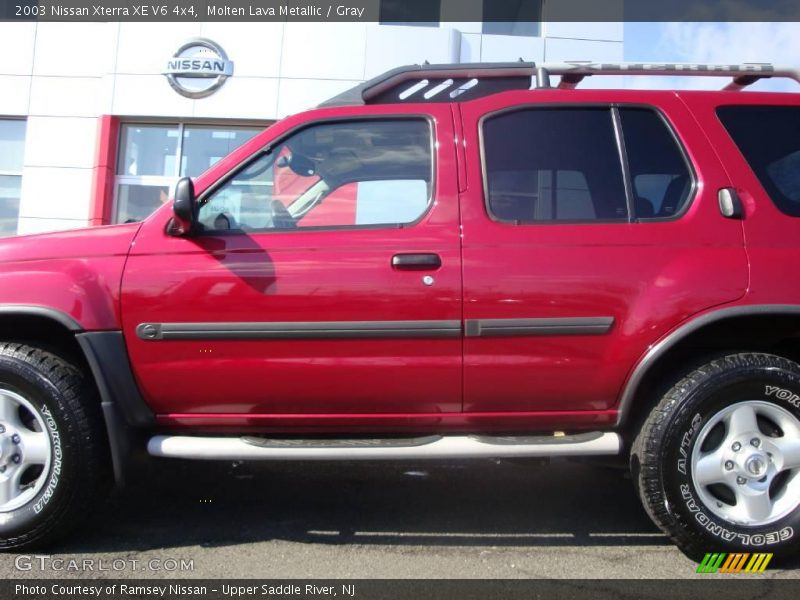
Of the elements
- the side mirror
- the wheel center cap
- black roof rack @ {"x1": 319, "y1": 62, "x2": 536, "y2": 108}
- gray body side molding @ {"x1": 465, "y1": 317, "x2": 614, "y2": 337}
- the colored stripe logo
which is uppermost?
black roof rack @ {"x1": 319, "y1": 62, "x2": 536, "y2": 108}

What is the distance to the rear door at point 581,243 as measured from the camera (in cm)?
263

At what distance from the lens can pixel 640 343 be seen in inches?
104

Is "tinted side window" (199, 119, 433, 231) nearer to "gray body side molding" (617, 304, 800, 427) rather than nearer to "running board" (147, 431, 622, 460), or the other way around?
"running board" (147, 431, 622, 460)

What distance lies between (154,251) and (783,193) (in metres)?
2.84

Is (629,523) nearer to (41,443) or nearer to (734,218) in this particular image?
(734,218)

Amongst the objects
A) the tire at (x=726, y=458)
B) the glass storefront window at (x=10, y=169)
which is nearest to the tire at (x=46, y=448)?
Answer: the tire at (x=726, y=458)

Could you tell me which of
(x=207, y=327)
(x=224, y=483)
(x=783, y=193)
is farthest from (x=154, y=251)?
(x=783, y=193)

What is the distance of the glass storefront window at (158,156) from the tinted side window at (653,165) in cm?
879

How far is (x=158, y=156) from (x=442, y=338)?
9.59 m

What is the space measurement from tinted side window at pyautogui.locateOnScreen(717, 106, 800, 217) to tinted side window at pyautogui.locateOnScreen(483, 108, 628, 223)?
0.58 metres

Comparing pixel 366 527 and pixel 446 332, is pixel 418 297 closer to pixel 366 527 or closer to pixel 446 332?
pixel 446 332

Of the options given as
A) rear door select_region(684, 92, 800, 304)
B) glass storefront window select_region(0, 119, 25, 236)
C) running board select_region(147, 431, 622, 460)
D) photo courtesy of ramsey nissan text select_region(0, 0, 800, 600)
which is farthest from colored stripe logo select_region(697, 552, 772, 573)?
glass storefront window select_region(0, 119, 25, 236)

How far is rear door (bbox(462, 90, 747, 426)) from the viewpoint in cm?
263
